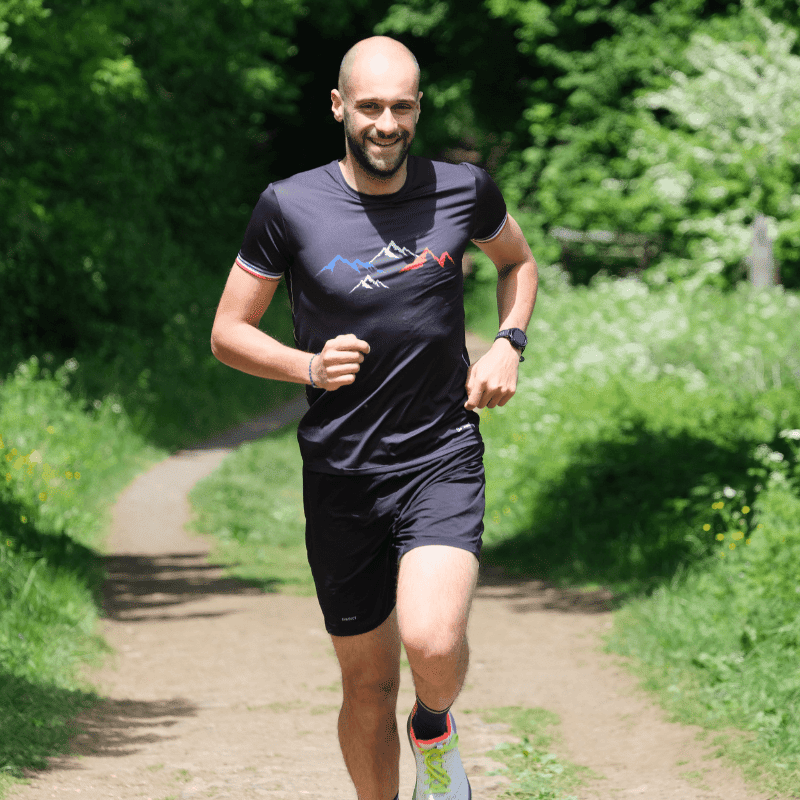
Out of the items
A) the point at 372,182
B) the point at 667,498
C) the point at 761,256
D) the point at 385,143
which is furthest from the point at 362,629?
the point at 761,256

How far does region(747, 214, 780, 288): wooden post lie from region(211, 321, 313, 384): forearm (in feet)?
45.9

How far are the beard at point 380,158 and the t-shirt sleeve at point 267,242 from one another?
10.3 inches

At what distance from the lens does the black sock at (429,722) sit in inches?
127

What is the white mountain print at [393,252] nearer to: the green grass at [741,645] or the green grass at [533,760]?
the green grass at [533,760]

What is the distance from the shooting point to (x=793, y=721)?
16.0ft

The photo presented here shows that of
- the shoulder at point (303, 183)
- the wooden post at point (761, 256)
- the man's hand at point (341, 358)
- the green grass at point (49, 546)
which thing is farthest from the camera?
the wooden post at point (761, 256)

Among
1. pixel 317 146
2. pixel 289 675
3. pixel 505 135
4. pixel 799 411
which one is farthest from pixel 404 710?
pixel 317 146

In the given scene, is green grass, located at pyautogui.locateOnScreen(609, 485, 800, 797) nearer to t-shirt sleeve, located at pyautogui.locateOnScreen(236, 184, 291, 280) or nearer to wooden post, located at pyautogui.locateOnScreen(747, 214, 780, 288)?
t-shirt sleeve, located at pyautogui.locateOnScreen(236, 184, 291, 280)

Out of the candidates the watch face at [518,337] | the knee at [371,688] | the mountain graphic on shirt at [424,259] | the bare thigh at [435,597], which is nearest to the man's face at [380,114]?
the mountain graphic on shirt at [424,259]

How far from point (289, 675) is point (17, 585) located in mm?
1516

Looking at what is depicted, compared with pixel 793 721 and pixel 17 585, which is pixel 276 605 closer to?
pixel 17 585

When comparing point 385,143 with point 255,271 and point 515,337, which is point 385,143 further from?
point 515,337

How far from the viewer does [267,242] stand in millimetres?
3279

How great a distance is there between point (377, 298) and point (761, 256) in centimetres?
1423
